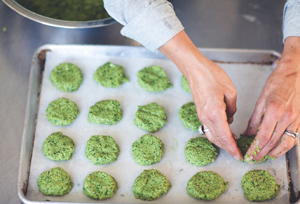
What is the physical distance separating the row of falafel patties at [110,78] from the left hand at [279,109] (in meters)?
0.71

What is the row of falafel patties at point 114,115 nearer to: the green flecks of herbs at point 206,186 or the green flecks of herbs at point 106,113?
the green flecks of herbs at point 106,113

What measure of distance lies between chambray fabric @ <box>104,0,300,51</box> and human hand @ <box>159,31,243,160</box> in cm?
6

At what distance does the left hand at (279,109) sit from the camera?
1.66 m

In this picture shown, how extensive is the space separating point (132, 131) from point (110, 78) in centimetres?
49

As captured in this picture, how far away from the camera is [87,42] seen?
2.53 m

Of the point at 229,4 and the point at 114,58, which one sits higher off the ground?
the point at 229,4

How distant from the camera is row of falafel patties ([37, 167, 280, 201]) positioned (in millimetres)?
1841

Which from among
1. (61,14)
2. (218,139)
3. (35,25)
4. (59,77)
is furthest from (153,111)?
(35,25)

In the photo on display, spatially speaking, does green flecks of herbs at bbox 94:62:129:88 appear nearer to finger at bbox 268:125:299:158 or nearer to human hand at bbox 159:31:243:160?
human hand at bbox 159:31:243:160

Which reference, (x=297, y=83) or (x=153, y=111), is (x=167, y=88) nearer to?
(x=153, y=111)

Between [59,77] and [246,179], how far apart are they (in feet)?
5.33

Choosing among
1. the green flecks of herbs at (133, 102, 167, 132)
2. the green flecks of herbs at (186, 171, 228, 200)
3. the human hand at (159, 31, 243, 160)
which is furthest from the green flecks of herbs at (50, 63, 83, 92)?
the green flecks of herbs at (186, 171, 228, 200)

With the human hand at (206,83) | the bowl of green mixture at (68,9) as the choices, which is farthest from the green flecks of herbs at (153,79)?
the human hand at (206,83)

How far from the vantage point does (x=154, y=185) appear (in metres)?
1.88
